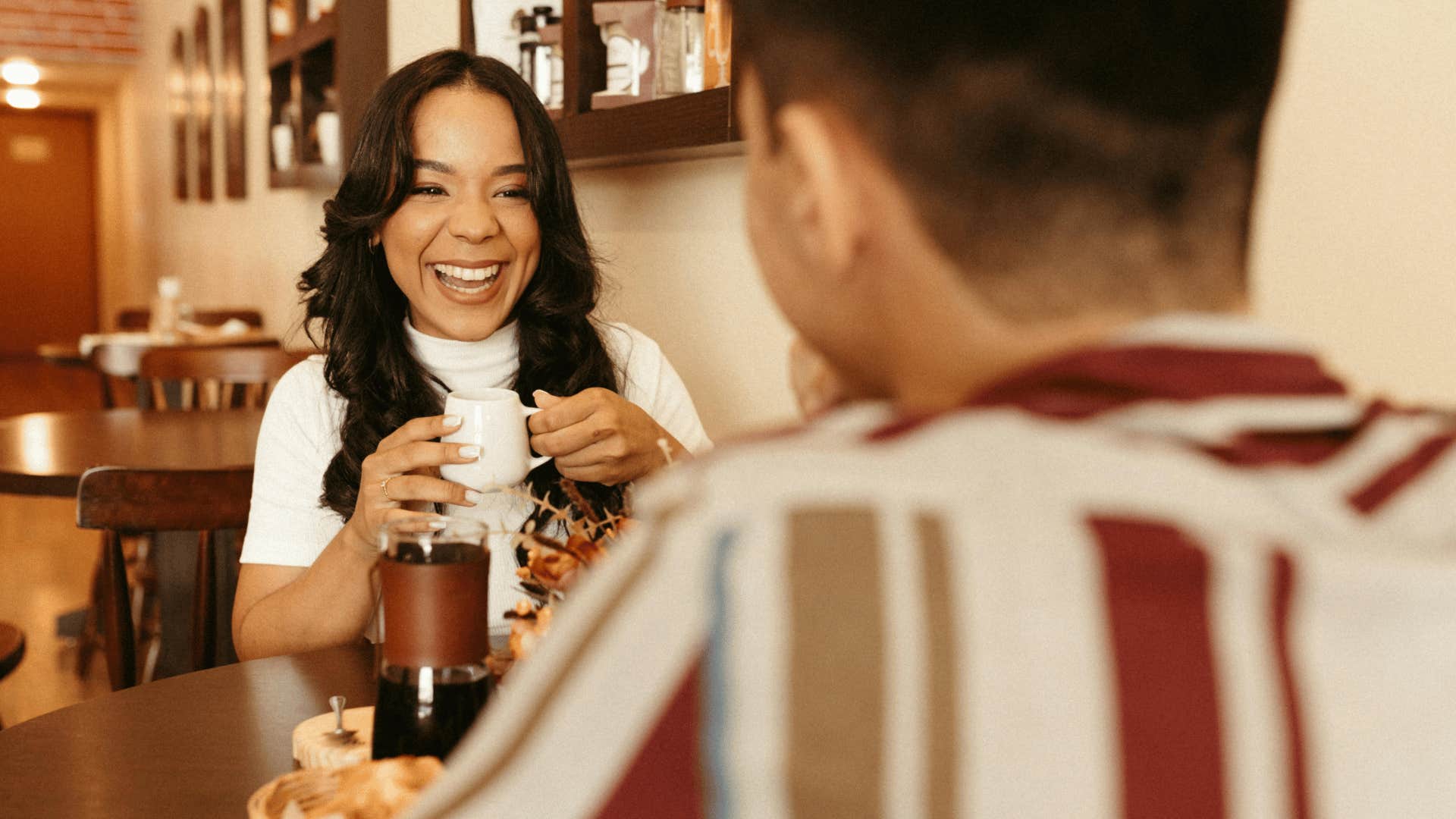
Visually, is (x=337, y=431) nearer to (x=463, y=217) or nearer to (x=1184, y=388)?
(x=463, y=217)

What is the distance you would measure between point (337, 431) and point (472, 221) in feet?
1.03

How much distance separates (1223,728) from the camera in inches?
15.1

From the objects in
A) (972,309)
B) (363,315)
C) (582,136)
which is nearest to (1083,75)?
(972,309)

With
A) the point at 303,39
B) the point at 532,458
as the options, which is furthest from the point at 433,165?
the point at 303,39

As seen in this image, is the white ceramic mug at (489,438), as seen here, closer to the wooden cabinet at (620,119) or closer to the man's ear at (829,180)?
the wooden cabinet at (620,119)

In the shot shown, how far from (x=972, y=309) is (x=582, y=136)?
1.53m

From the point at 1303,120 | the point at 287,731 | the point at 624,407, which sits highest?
the point at 1303,120

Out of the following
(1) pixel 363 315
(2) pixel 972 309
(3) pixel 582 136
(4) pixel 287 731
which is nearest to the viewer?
(2) pixel 972 309

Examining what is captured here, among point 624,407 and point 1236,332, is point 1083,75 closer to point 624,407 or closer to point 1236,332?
point 1236,332

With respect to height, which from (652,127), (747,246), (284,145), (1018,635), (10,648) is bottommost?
(10,648)

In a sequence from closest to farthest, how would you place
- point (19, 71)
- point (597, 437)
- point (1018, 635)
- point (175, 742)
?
point (1018, 635)
point (175, 742)
point (597, 437)
point (19, 71)

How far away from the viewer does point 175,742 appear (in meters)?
0.97

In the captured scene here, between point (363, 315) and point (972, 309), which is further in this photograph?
point (363, 315)

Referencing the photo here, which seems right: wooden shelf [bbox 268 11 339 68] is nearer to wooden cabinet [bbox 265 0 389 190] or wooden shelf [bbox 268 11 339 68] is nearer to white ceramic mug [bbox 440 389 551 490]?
wooden cabinet [bbox 265 0 389 190]
